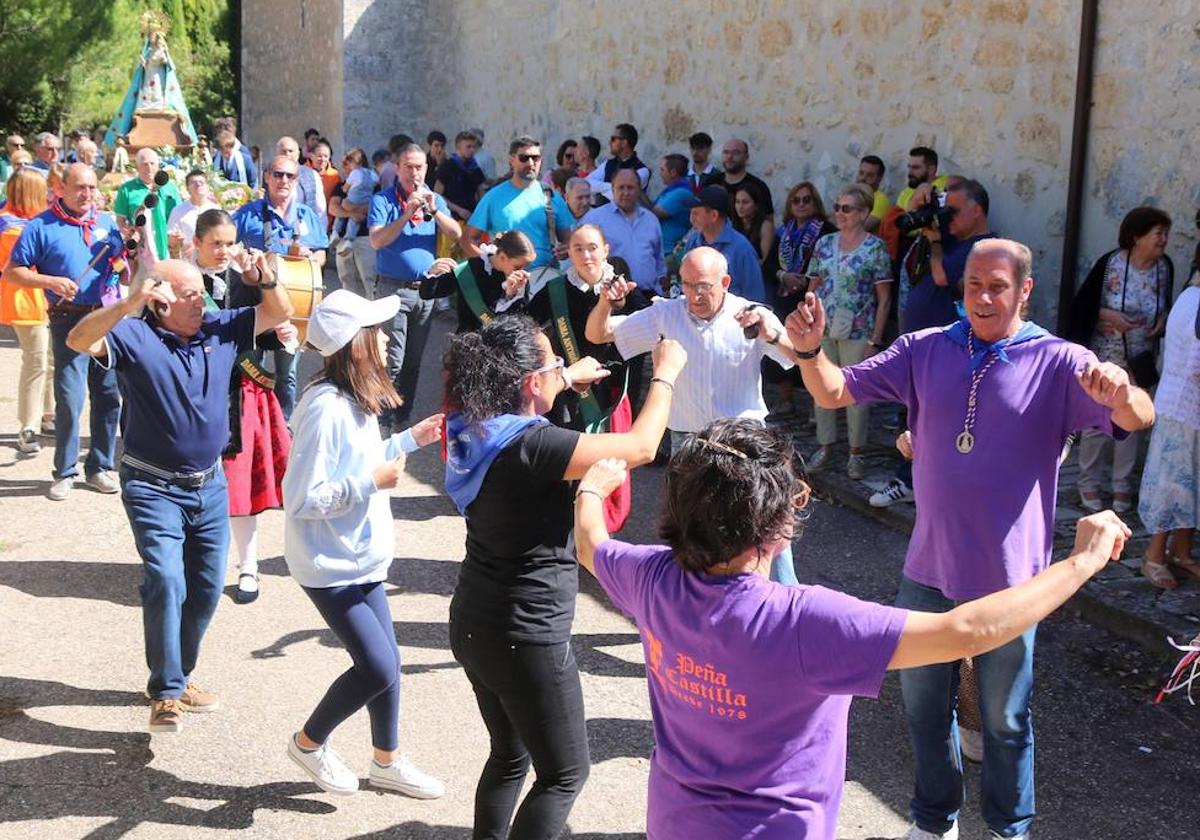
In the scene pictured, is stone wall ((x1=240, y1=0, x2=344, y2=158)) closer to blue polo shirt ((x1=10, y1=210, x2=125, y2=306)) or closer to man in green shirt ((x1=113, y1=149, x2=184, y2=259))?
man in green shirt ((x1=113, y1=149, x2=184, y2=259))

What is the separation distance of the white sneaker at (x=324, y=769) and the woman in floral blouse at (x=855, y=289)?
4574 millimetres

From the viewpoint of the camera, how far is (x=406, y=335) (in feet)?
29.0

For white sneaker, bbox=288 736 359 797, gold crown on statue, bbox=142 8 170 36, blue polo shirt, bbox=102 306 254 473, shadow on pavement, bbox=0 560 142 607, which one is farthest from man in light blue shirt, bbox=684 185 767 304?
gold crown on statue, bbox=142 8 170 36

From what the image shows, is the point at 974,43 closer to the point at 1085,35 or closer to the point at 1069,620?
the point at 1085,35

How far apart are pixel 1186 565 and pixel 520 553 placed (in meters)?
4.13

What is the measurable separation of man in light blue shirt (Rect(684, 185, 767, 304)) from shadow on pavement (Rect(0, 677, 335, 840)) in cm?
482

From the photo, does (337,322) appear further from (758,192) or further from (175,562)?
(758,192)

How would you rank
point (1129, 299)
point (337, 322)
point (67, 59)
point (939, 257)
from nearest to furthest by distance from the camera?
1. point (337, 322)
2. point (1129, 299)
3. point (939, 257)
4. point (67, 59)

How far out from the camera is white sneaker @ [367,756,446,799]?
445 cm

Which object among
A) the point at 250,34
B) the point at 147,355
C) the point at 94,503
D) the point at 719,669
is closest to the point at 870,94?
the point at 94,503

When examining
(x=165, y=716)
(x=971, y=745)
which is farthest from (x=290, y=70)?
(x=971, y=745)

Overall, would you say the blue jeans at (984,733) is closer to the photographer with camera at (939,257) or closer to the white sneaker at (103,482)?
the photographer with camera at (939,257)

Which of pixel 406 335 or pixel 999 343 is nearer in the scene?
pixel 999 343

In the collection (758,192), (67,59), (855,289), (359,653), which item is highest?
(67,59)
